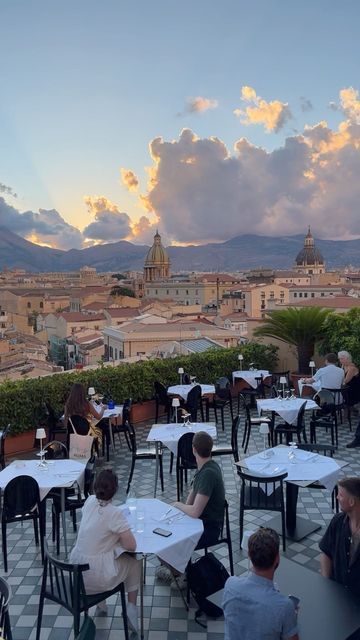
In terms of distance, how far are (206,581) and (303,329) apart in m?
9.24

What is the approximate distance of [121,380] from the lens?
9953mm

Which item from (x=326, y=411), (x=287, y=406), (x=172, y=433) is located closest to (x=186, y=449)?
(x=172, y=433)

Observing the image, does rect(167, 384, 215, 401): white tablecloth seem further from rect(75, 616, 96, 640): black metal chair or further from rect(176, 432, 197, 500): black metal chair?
rect(75, 616, 96, 640): black metal chair

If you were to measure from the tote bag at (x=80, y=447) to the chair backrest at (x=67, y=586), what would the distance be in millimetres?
2622

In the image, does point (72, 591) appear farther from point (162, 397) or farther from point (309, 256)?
point (309, 256)

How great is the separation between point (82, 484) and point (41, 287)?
442 ft

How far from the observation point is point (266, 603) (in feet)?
8.63

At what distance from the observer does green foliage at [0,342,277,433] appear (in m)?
8.38

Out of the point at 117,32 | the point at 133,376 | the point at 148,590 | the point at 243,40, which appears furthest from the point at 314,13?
the point at 148,590

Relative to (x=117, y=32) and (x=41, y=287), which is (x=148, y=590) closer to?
(x=117, y=32)

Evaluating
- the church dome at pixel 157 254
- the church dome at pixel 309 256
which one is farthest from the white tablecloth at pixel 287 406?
the church dome at pixel 309 256

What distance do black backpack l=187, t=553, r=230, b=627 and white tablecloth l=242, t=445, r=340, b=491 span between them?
1.19 m

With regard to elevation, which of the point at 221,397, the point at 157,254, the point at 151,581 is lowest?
the point at 151,581

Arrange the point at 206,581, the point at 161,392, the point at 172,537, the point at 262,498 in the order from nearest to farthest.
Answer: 1. the point at 172,537
2. the point at 206,581
3. the point at 262,498
4. the point at 161,392
